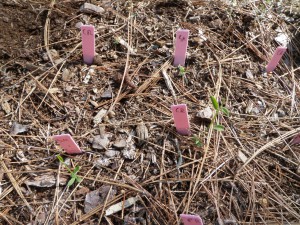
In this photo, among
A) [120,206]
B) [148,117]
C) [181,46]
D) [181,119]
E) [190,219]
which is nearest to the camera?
[190,219]

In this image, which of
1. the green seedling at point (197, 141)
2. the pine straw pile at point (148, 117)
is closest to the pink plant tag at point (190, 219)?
the pine straw pile at point (148, 117)

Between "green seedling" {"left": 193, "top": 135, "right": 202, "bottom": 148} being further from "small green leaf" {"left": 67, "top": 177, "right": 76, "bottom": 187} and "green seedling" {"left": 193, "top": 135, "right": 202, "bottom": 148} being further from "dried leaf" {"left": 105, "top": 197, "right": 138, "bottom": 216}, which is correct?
"small green leaf" {"left": 67, "top": 177, "right": 76, "bottom": 187}

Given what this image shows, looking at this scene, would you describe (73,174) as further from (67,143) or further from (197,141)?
(197,141)

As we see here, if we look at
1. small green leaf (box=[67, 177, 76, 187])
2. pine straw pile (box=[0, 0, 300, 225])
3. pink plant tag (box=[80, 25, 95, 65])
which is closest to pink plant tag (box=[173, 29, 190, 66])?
pine straw pile (box=[0, 0, 300, 225])

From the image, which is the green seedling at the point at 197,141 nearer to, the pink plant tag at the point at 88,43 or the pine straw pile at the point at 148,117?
the pine straw pile at the point at 148,117

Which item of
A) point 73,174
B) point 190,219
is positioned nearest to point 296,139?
point 190,219
